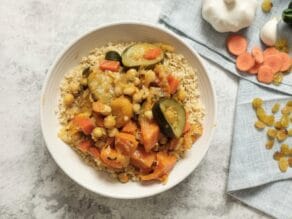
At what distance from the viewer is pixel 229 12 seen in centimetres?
236

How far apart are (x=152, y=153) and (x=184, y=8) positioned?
77 cm

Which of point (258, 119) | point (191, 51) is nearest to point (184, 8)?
point (191, 51)

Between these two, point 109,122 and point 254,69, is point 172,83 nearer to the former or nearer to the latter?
point 109,122

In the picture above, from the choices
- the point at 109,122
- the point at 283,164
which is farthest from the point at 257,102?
the point at 109,122

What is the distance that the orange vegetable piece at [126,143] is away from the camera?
2035 mm

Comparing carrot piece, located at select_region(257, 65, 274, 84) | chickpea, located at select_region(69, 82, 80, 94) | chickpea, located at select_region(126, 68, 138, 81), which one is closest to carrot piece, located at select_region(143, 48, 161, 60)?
chickpea, located at select_region(126, 68, 138, 81)

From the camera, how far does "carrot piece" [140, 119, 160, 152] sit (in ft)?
6.71

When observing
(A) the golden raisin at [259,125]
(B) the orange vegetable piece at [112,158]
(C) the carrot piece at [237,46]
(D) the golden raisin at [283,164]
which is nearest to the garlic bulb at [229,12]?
(C) the carrot piece at [237,46]

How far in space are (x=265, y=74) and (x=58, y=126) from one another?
102cm

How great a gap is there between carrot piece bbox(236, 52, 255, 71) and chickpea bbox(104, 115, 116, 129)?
28.7 inches

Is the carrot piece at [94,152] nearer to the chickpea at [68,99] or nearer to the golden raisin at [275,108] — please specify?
the chickpea at [68,99]

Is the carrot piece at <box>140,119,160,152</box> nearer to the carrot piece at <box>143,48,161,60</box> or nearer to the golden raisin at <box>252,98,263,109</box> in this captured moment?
the carrot piece at <box>143,48,161,60</box>

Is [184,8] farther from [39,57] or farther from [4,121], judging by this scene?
[4,121]

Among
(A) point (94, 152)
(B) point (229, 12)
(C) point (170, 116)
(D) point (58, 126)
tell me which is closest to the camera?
(C) point (170, 116)
